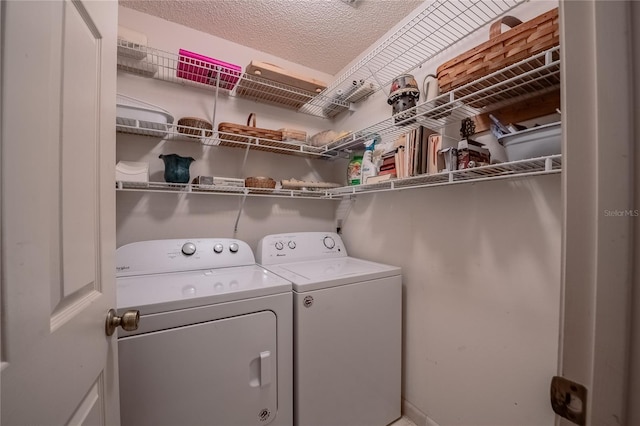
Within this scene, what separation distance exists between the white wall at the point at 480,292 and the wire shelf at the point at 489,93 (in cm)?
12

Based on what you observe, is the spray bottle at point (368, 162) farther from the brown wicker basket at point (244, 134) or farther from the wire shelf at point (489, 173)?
the brown wicker basket at point (244, 134)

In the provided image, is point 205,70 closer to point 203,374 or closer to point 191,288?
point 191,288

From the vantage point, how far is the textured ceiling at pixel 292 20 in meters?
1.57

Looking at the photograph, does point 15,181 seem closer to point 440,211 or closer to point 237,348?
point 237,348

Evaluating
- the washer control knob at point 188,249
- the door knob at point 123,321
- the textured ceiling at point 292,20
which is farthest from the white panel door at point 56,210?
the textured ceiling at point 292,20

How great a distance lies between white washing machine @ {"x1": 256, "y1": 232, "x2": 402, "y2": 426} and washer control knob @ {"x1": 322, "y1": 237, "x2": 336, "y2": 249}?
0.33 metres

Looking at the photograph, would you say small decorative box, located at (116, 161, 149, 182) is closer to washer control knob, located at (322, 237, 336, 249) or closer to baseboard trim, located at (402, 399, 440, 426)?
washer control knob, located at (322, 237, 336, 249)

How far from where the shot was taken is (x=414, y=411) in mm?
1583

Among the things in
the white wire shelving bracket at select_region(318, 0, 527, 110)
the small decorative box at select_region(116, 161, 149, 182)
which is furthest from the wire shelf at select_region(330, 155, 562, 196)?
the small decorative box at select_region(116, 161, 149, 182)

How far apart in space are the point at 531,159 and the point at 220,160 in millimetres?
1759

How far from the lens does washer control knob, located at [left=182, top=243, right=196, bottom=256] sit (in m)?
1.57

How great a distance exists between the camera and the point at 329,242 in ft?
6.72

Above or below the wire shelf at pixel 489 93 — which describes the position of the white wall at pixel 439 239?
below

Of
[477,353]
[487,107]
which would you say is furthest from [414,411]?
[487,107]
